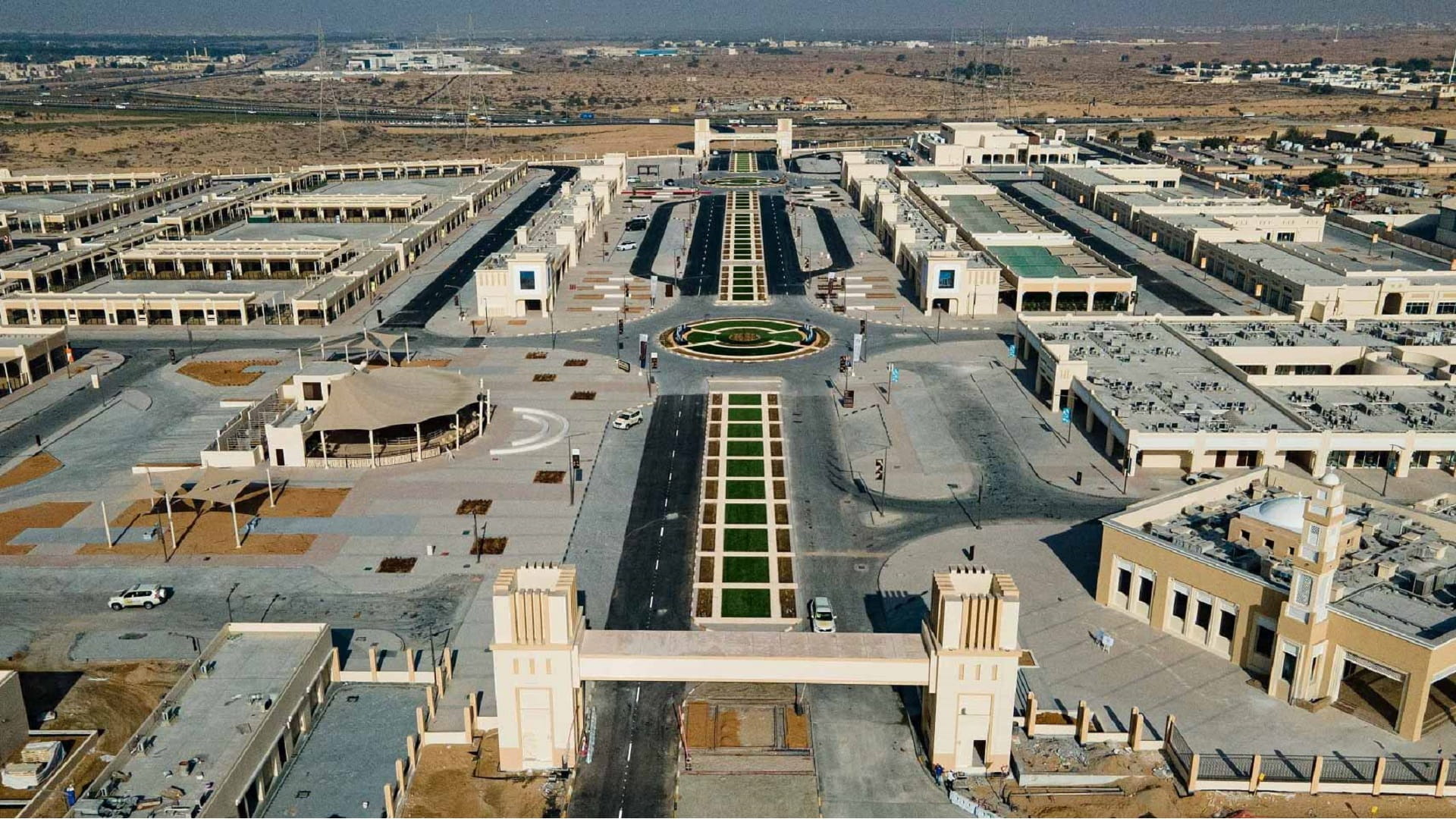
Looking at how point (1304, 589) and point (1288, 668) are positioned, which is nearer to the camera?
point (1304, 589)

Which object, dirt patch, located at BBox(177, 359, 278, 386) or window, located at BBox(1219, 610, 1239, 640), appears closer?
window, located at BBox(1219, 610, 1239, 640)

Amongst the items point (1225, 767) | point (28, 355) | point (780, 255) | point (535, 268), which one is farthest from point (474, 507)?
point (780, 255)

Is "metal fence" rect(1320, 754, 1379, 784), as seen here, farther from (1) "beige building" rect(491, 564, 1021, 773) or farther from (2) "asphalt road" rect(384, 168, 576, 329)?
(2) "asphalt road" rect(384, 168, 576, 329)

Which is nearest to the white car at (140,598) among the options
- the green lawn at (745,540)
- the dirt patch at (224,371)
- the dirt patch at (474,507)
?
the dirt patch at (474,507)

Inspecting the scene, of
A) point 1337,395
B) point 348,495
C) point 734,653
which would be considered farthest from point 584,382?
point 1337,395

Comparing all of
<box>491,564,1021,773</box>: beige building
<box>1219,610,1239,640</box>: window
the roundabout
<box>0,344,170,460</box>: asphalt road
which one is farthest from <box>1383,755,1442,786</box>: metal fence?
<box>0,344,170,460</box>: asphalt road

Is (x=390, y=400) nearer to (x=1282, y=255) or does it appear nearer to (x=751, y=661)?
(x=751, y=661)
